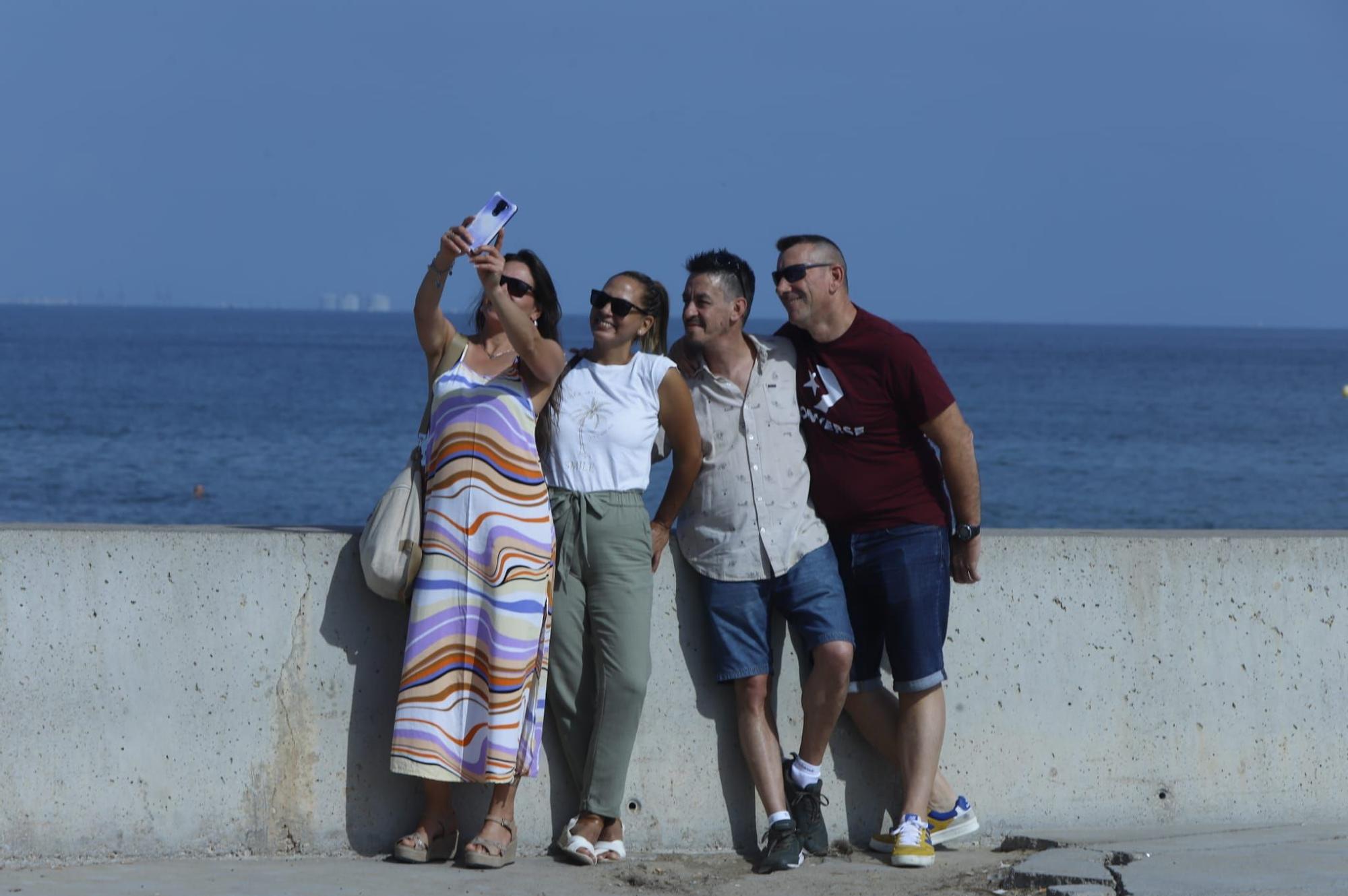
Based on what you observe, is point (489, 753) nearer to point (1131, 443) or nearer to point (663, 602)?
Answer: point (663, 602)

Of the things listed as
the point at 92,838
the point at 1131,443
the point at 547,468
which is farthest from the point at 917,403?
the point at 1131,443

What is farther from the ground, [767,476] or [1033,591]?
[767,476]

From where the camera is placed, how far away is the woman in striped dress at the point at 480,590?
14.9ft

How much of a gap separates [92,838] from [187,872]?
344mm

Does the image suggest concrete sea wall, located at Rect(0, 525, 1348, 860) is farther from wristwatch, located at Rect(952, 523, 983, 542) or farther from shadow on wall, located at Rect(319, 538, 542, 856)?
wristwatch, located at Rect(952, 523, 983, 542)

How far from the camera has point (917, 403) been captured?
4730 millimetres

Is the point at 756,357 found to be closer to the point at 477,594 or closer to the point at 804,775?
the point at 477,594

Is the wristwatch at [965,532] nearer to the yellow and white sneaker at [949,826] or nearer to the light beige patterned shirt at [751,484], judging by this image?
the light beige patterned shirt at [751,484]

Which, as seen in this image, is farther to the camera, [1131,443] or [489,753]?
[1131,443]

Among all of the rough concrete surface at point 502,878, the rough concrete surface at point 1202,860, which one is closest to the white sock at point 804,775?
the rough concrete surface at point 502,878

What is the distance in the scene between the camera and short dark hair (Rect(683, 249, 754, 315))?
4.94 meters

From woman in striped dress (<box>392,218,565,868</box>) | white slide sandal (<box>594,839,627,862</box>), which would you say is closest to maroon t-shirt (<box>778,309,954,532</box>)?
woman in striped dress (<box>392,218,565,868</box>)

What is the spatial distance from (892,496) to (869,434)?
0.21 meters

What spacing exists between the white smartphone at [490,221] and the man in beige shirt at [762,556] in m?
0.73
